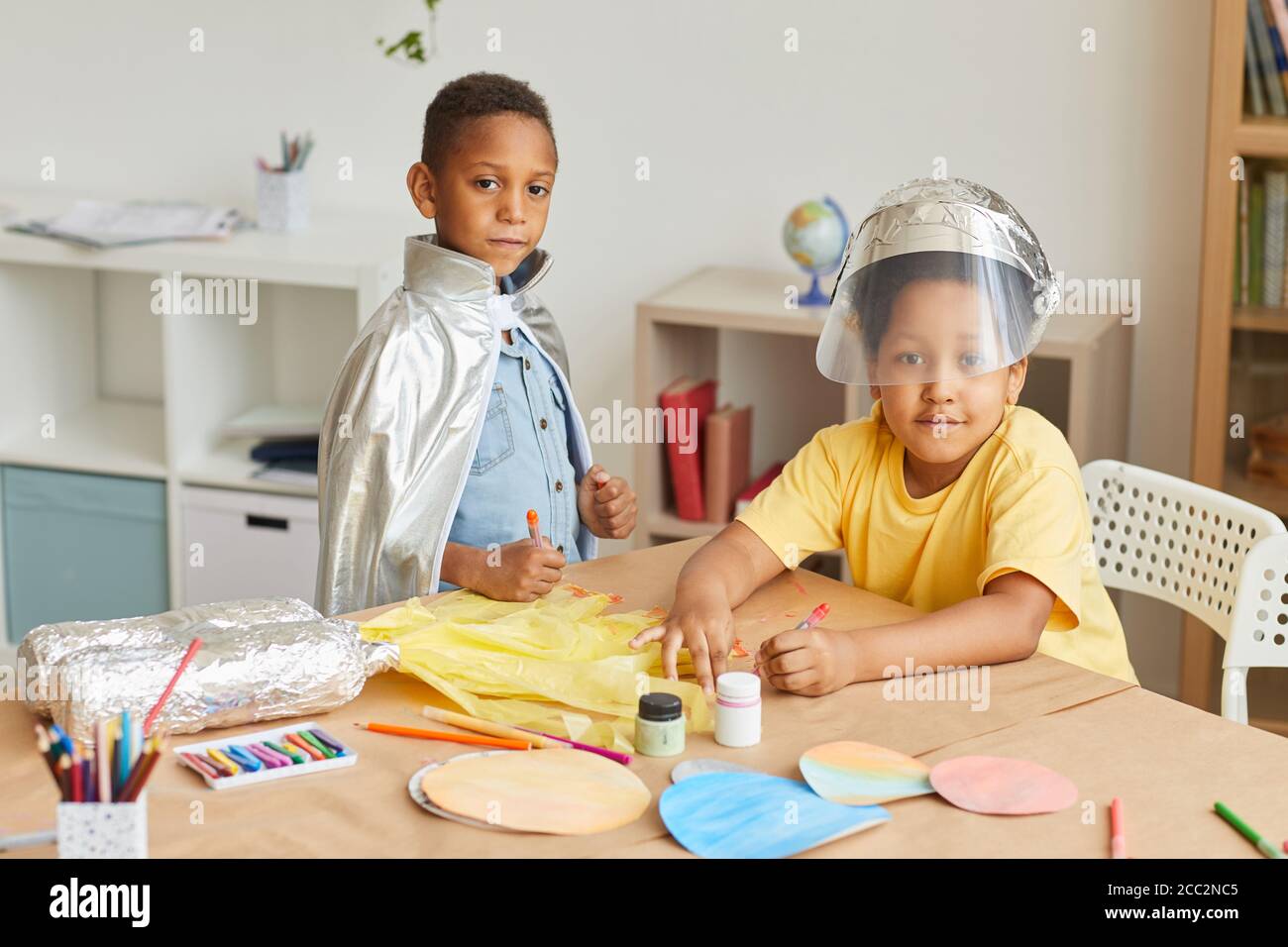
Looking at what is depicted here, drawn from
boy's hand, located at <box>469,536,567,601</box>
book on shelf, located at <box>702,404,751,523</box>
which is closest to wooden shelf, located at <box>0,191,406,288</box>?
book on shelf, located at <box>702,404,751,523</box>

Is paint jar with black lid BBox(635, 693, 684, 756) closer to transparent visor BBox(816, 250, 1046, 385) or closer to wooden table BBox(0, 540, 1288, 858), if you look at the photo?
wooden table BBox(0, 540, 1288, 858)

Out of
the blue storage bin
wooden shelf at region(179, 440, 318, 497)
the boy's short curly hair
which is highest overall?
the boy's short curly hair

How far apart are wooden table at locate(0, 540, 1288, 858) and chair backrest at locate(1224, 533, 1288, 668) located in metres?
0.39

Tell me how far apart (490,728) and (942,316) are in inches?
25.4

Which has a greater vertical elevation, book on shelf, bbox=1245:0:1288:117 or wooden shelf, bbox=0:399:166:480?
book on shelf, bbox=1245:0:1288:117

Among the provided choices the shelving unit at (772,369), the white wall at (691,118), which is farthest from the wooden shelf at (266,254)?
the shelving unit at (772,369)

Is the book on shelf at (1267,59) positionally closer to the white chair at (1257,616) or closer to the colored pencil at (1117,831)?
the white chair at (1257,616)

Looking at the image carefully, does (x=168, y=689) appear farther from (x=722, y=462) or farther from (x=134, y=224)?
(x=134, y=224)

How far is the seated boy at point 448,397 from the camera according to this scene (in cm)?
193

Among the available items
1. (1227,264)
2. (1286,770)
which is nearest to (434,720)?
(1286,770)

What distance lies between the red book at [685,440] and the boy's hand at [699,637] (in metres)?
1.33

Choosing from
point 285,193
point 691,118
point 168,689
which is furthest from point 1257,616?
point 285,193

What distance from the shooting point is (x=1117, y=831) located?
121cm

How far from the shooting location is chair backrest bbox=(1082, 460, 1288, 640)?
6.26 ft
